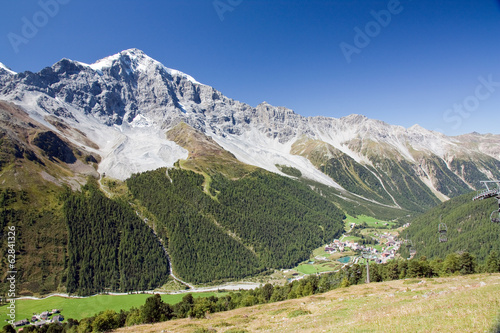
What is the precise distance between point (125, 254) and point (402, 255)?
179 metres

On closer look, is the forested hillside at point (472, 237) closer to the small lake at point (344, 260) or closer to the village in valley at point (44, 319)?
the small lake at point (344, 260)

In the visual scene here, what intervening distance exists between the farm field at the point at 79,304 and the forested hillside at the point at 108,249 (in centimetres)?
886

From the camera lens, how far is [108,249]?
160 m

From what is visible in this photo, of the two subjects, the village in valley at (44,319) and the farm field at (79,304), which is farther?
the farm field at (79,304)

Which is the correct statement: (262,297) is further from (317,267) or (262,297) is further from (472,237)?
(472,237)

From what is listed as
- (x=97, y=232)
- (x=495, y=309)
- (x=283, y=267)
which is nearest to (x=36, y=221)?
(x=97, y=232)

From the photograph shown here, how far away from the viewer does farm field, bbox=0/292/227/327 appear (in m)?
109

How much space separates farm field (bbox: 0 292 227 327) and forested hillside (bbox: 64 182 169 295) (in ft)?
29.1

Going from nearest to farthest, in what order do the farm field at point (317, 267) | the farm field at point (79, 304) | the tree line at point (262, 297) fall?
the tree line at point (262, 297)
the farm field at point (79, 304)
the farm field at point (317, 267)

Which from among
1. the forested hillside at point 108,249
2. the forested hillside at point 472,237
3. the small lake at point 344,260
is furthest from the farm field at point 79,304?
the forested hillside at point 472,237

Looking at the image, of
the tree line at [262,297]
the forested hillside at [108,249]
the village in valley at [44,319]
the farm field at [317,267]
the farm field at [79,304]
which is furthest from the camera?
the farm field at [317,267]

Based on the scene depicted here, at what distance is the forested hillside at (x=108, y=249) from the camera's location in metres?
142

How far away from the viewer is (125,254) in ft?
530

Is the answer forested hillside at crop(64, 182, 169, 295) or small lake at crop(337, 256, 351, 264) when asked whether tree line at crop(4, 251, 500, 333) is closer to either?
forested hillside at crop(64, 182, 169, 295)
